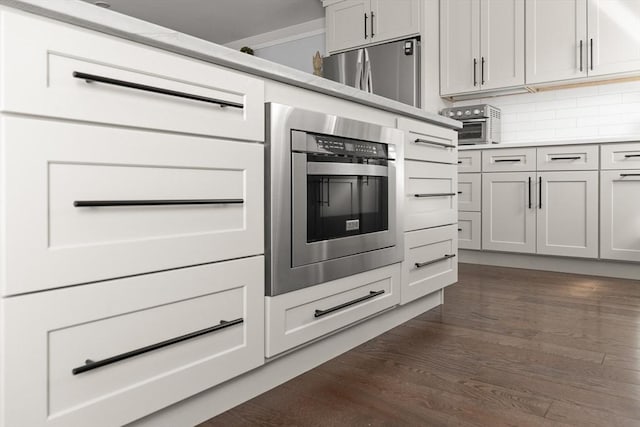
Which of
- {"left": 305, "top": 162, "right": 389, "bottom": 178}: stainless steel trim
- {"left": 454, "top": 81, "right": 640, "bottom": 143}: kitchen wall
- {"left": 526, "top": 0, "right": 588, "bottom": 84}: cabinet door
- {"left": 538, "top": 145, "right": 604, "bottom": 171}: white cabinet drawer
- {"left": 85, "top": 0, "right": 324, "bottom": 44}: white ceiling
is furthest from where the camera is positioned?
{"left": 85, "top": 0, "right": 324, "bottom": 44}: white ceiling

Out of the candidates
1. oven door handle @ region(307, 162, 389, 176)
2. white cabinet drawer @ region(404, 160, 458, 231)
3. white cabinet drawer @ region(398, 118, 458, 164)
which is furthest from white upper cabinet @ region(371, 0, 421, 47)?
oven door handle @ region(307, 162, 389, 176)

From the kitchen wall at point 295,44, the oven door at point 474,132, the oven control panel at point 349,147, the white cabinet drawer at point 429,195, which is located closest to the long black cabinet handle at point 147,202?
the oven control panel at point 349,147

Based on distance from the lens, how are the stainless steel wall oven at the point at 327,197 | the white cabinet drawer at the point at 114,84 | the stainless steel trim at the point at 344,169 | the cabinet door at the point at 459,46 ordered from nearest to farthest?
1. the white cabinet drawer at the point at 114,84
2. the stainless steel wall oven at the point at 327,197
3. the stainless steel trim at the point at 344,169
4. the cabinet door at the point at 459,46

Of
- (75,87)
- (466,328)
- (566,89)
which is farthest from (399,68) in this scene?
(75,87)

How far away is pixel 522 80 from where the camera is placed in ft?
12.9

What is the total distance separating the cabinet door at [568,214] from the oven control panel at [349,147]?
7.16 ft

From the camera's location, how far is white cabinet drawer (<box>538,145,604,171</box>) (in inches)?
134

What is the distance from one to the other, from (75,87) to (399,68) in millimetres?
3684

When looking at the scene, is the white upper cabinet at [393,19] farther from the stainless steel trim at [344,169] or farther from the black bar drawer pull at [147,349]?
the black bar drawer pull at [147,349]

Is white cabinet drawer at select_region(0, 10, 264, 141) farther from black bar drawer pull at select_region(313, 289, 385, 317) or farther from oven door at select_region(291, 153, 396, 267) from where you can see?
black bar drawer pull at select_region(313, 289, 385, 317)

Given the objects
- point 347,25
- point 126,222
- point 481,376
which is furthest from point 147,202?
point 347,25

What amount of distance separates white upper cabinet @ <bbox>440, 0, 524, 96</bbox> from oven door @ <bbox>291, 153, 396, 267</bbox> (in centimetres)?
256

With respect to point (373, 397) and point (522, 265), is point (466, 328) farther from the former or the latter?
point (522, 265)

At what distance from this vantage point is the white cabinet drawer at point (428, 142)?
6.92ft
